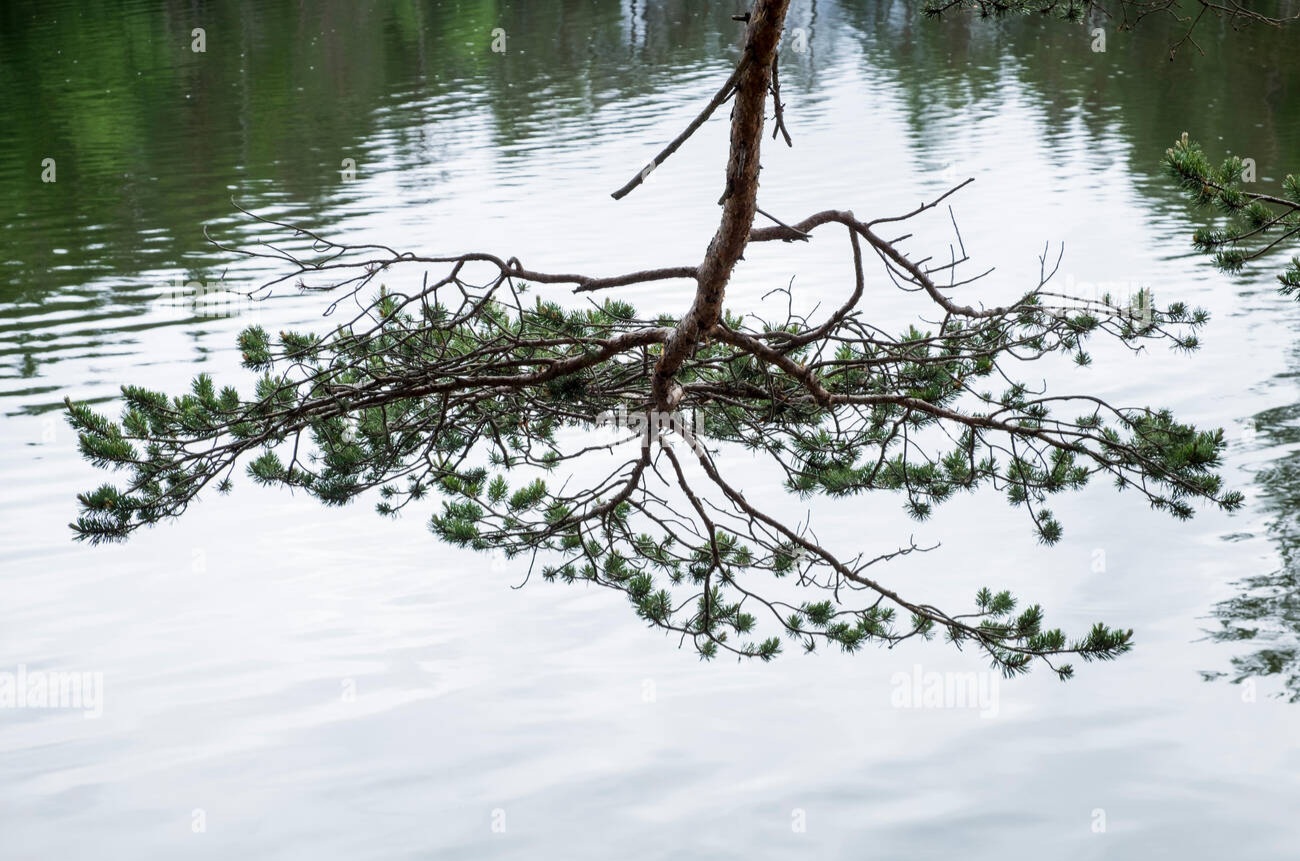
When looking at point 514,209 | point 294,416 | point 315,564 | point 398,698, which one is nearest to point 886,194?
point 514,209

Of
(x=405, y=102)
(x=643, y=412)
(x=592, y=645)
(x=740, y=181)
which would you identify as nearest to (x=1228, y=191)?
(x=740, y=181)

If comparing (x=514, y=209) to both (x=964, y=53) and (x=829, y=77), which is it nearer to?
(x=829, y=77)

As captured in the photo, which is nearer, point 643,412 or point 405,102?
point 643,412

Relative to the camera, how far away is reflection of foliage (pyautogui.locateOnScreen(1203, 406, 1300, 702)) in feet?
20.8

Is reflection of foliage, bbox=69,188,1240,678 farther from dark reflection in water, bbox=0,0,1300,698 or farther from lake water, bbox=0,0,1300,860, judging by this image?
dark reflection in water, bbox=0,0,1300,698

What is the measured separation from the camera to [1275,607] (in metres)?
6.81

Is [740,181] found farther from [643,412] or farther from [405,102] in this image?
[405,102]

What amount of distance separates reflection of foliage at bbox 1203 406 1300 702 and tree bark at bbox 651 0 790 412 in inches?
160

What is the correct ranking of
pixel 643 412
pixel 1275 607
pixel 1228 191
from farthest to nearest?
1. pixel 1275 607
2. pixel 643 412
3. pixel 1228 191

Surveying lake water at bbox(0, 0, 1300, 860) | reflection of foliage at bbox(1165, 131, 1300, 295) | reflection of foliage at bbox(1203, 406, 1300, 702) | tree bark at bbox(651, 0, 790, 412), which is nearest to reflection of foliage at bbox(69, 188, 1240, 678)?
tree bark at bbox(651, 0, 790, 412)

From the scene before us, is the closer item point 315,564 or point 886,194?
point 315,564

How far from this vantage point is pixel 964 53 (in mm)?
25219

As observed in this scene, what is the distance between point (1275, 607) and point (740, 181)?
4.95 metres

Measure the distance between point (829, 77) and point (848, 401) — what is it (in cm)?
2043
